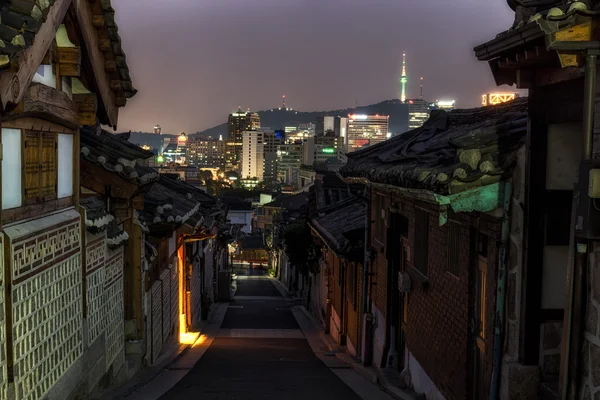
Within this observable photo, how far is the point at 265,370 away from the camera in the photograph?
1748cm

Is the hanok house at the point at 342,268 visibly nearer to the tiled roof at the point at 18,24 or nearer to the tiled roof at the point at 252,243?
the tiled roof at the point at 18,24

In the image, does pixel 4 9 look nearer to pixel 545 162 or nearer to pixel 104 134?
pixel 545 162

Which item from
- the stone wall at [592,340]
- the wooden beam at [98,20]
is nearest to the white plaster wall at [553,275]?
the stone wall at [592,340]

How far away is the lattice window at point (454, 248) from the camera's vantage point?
10529 millimetres

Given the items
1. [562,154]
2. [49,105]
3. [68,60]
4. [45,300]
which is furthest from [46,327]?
[562,154]

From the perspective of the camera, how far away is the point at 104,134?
14156mm

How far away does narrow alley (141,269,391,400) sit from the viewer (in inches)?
551

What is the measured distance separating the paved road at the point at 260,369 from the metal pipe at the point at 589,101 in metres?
9.22

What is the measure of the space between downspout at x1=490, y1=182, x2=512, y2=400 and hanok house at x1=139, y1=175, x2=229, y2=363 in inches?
342

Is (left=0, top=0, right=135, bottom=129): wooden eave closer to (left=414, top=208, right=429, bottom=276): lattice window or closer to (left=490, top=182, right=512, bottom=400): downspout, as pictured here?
(left=490, top=182, right=512, bottom=400): downspout

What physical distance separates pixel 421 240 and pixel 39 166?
7.64 m

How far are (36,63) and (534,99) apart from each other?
5771 mm

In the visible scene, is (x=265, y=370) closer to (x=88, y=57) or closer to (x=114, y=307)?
(x=114, y=307)

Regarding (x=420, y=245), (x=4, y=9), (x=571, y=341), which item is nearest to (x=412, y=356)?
(x=420, y=245)
